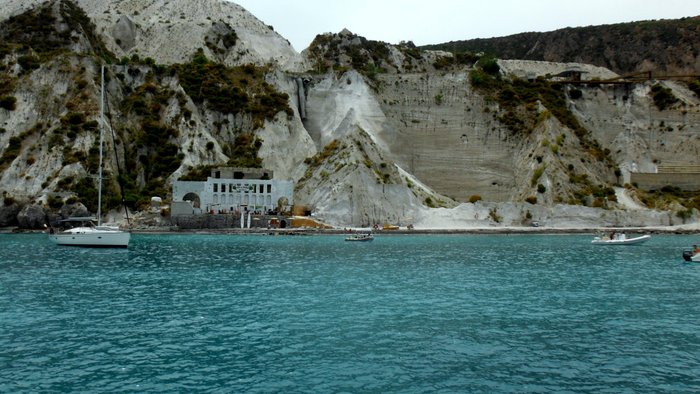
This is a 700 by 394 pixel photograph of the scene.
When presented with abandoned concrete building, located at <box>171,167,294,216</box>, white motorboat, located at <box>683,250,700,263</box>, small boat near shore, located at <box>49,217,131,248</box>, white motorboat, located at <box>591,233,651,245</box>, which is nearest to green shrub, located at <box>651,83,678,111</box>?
white motorboat, located at <box>591,233,651,245</box>

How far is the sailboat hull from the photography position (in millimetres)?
54062

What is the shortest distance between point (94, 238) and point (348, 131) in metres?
43.0

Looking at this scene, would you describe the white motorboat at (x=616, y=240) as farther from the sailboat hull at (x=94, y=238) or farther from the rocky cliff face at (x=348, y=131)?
the sailboat hull at (x=94, y=238)

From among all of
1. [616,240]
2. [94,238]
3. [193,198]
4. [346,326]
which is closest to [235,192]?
[193,198]

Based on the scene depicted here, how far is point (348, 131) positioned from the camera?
296 feet

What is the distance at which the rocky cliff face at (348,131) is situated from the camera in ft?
268

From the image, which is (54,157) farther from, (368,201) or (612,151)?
(612,151)

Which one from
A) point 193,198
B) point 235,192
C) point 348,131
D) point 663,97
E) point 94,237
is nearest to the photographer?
point 94,237

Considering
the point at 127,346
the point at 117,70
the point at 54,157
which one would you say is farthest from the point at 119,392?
the point at 117,70

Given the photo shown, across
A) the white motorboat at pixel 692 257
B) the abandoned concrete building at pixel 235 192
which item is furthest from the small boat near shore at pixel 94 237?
the white motorboat at pixel 692 257

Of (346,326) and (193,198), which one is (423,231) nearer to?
(193,198)

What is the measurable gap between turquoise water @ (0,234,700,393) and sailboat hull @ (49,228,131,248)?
1007 cm

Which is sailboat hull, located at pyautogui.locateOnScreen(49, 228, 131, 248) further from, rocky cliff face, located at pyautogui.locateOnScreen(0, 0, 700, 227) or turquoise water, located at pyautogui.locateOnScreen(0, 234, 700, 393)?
rocky cliff face, located at pyautogui.locateOnScreen(0, 0, 700, 227)

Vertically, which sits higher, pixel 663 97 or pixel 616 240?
pixel 663 97
